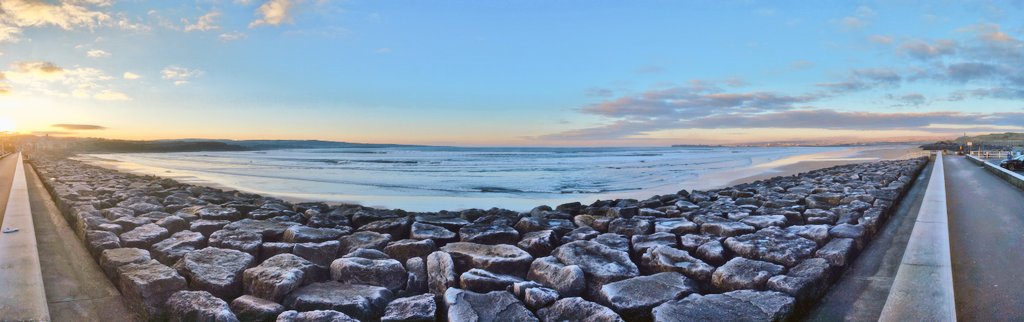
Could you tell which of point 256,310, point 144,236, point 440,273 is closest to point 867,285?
point 440,273

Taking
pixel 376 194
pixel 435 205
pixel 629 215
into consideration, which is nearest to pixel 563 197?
pixel 435 205

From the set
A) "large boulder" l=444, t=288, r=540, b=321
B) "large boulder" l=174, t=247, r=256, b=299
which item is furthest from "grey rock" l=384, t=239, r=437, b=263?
"large boulder" l=444, t=288, r=540, b=321

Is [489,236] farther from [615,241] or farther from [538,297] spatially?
[538,297]

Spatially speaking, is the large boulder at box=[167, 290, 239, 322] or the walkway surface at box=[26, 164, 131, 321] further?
the walkway surface at box=[26, 164, 131, 321]

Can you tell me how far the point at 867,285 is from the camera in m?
2.90

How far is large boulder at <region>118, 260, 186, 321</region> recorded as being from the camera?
266cm

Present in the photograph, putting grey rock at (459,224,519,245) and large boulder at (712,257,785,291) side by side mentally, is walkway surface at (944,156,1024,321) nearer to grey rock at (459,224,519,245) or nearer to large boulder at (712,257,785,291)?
large boulder at (712,257,785,291)

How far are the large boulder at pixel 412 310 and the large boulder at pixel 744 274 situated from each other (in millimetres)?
1597

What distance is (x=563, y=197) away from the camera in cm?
1027

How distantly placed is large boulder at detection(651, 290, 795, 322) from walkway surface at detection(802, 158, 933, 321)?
200 mm

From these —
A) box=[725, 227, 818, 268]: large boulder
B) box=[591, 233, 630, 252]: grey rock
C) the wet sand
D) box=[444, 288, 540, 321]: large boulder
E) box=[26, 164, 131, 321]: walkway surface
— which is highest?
box=[725, 227, 818, 268]: large boulder

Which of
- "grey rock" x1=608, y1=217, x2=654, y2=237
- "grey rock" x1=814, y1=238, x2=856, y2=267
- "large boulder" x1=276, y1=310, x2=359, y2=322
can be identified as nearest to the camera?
"large boulder" x1=276, y1=310, x2=359, y2=322

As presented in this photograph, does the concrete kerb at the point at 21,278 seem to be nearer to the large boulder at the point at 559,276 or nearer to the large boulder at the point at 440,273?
the large boulder at the point at 440,273

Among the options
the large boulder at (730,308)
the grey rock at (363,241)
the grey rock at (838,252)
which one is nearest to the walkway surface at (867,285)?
the grey rock at (838,252)
